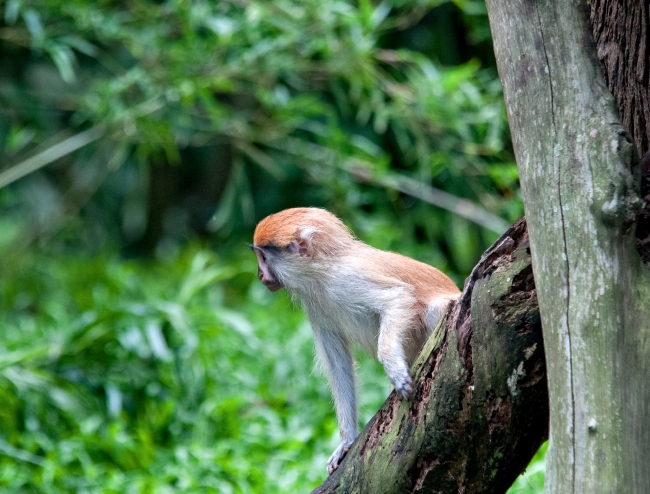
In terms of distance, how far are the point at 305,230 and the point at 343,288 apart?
31 centimetres

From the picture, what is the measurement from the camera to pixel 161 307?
5461 mm

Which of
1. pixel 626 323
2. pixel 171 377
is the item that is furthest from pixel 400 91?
pixel 626 323

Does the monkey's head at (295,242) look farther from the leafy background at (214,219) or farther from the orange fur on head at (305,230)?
the leafy background at (214,219)

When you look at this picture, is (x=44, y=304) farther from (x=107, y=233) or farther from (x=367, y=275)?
(x=367, y=275)

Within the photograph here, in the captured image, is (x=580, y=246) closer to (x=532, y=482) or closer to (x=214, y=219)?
(x=532, y=482)

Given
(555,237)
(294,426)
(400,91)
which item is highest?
(400,91)

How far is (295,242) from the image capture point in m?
3.27

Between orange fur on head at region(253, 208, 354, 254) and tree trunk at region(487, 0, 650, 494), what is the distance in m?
1.36

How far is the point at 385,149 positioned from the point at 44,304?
160 inches

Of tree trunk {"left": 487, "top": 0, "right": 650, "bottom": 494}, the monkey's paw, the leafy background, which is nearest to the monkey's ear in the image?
the leafy background

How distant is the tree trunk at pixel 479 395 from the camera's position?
6.96 feet

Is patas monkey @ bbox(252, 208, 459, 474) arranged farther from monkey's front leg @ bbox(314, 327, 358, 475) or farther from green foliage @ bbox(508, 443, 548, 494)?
green foliage @ bbox(508, 443, 548, 494)

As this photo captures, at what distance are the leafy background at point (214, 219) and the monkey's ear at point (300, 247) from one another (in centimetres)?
72

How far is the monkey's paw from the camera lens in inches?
96.6
